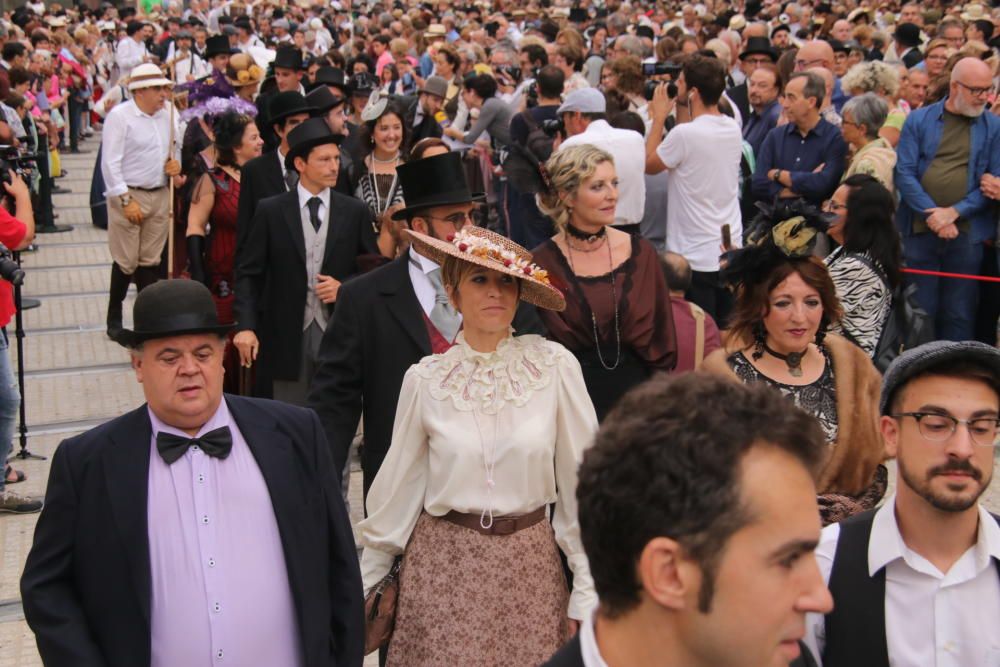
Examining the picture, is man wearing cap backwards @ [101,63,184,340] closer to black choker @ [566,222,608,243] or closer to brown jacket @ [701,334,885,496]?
black choker @ [566,222,608,243]

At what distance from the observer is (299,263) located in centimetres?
674

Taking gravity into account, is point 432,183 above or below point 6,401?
above

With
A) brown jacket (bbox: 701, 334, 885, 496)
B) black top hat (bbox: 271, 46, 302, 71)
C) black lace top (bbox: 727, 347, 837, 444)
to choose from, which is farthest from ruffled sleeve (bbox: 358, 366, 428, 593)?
black top hat (bbox: 271, 46, 302, 71)

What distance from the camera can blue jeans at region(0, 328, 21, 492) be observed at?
7.13 metres

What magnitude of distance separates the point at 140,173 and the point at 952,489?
8.17 metres

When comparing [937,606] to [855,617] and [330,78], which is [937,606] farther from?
[330,78]

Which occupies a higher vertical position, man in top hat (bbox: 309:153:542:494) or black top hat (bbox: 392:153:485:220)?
black top hat (bbox: 392:153:485:220)

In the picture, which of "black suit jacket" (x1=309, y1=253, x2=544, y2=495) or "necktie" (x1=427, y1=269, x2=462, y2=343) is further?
"necktie" (x1=427, y1=269, x2=462, y2=343)

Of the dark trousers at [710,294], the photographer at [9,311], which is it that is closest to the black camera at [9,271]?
the photographer at [9,311]

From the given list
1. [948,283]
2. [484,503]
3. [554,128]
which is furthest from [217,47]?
[484,503]

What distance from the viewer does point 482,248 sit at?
4.32 metres

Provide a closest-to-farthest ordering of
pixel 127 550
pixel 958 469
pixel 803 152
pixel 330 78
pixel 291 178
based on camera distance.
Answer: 1. pixel 958 469
2. pixel 127 550
3. pixel 291 178
4. pixel 803 152
5. pixel 330 78

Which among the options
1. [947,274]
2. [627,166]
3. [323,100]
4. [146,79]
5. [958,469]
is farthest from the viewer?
[146,79]

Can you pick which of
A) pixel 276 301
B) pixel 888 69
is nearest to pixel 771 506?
pixel 276 301
